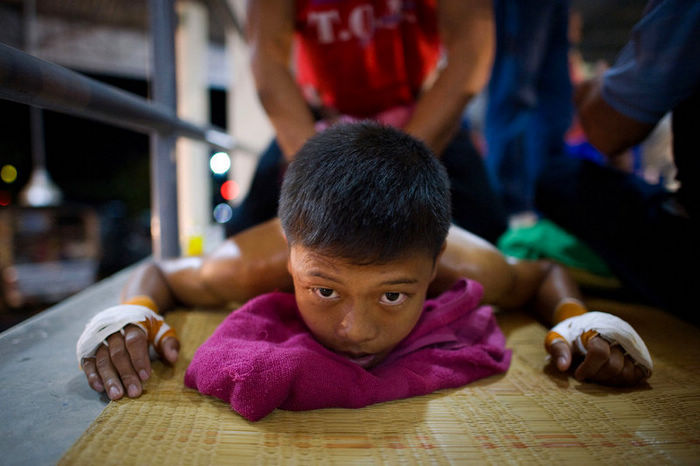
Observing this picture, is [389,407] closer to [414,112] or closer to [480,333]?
[480,333]

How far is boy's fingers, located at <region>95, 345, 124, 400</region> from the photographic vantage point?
55cm

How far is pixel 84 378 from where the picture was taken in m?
0.61

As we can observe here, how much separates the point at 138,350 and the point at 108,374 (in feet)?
0.15

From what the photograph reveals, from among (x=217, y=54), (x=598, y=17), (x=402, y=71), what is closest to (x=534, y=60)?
(x=402, y=71)

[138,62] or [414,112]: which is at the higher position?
[138,62]

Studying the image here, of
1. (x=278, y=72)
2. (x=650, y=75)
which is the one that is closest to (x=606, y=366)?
(x=650, y=75)

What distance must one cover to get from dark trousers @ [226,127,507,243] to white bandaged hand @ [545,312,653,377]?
661 mm

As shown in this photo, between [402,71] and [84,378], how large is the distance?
3.60 ft

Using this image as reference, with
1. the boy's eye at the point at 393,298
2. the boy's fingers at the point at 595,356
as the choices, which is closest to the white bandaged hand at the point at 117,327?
Result: the boy's eye at the point at 393,298

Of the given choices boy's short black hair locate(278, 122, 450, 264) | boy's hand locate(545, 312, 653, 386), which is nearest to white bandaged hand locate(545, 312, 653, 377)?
boy's hand locate(545, 312, 653, 386)

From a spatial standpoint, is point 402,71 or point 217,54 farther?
point 217,54

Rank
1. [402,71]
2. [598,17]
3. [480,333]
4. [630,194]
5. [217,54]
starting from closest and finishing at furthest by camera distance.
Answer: [480,333] < [630,194] < [402,71] < [598,17] < [217,54]

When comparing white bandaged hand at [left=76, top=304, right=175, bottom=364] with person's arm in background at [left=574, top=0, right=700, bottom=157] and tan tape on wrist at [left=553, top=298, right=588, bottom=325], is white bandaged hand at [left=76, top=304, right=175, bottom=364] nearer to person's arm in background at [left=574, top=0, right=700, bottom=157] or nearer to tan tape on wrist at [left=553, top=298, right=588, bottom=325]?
tan tape on wrist at [left=553, top=298, right=588, bottom=325]

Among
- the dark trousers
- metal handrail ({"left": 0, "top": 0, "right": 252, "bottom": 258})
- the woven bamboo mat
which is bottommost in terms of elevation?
the woven bamboo mat
